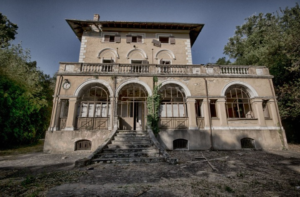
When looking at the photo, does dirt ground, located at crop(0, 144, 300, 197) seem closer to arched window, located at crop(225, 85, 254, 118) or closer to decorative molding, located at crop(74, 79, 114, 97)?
decorative molding, located at crop(74, 79, 114, 97)

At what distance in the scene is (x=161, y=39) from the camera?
52.7 feet

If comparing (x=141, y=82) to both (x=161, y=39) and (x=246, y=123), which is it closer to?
(x=161, y=39)

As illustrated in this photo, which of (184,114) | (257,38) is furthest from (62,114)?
(257,38)

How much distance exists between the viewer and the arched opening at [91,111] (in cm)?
1150

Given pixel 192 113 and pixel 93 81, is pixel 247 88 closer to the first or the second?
pixel 192 113

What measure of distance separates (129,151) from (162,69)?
25.2ft

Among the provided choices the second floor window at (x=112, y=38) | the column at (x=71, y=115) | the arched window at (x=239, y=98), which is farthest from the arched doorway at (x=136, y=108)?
the arched window at (x=239, y=98)

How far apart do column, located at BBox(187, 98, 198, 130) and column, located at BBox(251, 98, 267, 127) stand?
532cm

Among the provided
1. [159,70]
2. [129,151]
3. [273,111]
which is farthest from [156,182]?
[273,111]

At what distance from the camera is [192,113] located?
38.0 feet

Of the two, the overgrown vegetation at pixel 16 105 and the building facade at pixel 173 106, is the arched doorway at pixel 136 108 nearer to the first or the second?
the building facade at pixel 173 106

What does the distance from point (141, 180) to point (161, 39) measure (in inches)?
588

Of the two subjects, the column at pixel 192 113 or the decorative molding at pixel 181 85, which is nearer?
the column at pixel 192 113

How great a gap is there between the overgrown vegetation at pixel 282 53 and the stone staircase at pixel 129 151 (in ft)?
41.5
